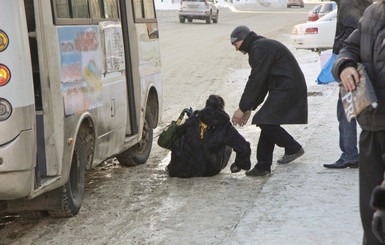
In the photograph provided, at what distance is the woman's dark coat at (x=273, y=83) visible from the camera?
24.9 feet

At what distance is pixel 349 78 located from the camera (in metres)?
3.88

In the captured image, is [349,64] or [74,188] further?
[74,188]

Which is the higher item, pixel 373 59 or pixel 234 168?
pixel 373 59

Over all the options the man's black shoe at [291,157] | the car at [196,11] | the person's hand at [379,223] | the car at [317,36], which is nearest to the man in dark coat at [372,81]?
the person's hand at [379,223]

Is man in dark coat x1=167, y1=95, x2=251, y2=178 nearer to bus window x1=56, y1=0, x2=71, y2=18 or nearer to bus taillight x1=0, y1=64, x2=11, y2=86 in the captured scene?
bus window x1=56, y1=0, x2=71, y2=18

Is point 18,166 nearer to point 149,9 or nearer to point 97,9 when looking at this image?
point 97,9

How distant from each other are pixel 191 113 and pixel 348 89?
4.28 metres

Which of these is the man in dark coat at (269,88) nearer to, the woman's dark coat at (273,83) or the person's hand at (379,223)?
the woman's dark coat at (273,83)

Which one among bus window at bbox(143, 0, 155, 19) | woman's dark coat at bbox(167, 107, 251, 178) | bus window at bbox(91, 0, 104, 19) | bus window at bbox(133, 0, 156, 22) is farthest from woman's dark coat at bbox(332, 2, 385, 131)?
bus window at bbox(143, 0, 155, 19)

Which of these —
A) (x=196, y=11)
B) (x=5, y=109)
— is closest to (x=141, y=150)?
(x=5, y=109)

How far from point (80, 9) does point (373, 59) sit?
3.16m

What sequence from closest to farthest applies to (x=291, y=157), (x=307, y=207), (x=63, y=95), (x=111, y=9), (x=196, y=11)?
1. (x=63, y=95)
2. (x=307, y=207)
3. (x=111, y=9)
4. (x=291, y=157)
5. (x=196, y=11)

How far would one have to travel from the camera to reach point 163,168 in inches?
332

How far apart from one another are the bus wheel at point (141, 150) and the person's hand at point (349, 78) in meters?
4.66
